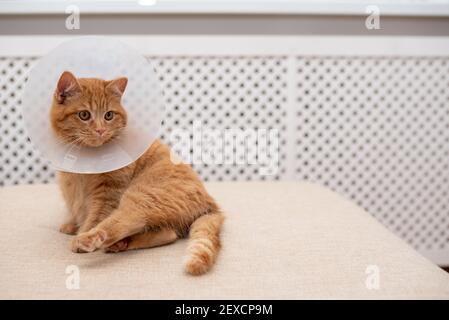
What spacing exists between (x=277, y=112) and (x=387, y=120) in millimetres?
515

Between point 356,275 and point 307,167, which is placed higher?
point 307,167

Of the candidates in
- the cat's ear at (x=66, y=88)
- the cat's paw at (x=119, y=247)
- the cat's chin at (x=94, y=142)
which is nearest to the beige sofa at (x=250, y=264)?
the cat's paw at (x=119, y=247)

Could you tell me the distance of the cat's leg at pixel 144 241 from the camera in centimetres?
108

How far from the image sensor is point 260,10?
198 cm

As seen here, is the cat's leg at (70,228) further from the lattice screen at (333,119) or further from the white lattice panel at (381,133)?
the white lattice panel at (381,133)

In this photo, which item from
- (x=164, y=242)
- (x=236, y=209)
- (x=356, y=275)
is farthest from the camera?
(x=236, y=209)

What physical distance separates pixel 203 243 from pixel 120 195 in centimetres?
26

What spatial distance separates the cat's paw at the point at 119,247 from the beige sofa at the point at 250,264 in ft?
0.05

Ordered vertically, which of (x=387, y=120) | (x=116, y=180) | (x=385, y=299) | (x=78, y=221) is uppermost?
(x=387, y=120)

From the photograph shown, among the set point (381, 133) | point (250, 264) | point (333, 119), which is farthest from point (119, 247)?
point (381, 133)

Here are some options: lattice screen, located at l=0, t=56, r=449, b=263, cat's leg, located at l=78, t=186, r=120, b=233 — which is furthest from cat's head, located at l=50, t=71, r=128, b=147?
lattice screen, located at l=0, t=56, r=449, b=263

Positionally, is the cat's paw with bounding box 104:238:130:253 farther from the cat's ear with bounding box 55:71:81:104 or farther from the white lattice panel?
the white lattice panel
